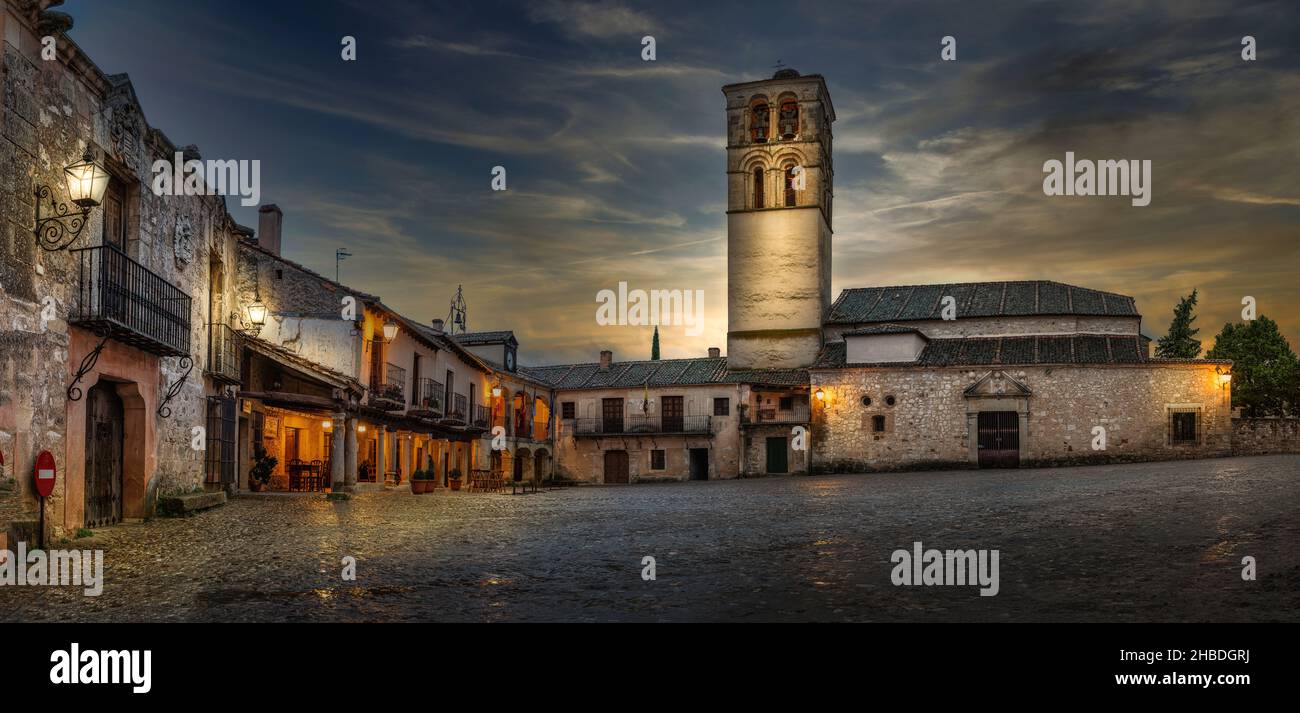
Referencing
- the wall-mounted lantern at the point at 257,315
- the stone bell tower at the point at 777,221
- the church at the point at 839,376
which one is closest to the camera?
the wall-mounted lantern at the point at 257,315

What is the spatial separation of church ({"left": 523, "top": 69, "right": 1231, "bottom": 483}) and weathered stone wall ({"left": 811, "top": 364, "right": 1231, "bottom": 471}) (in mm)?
47

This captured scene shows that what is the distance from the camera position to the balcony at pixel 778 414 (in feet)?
123

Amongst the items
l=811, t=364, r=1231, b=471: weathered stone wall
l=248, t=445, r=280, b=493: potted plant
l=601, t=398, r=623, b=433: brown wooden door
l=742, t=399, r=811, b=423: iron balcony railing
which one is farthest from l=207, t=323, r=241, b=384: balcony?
l=601, t=398, r=623, b=433: brown wooden door

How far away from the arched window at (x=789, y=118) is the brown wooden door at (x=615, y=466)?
15.1m

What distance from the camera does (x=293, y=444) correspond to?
25.7 metres

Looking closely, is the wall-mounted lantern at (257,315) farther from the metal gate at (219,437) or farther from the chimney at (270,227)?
the chimney at (270,227)

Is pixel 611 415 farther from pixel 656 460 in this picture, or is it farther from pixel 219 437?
pixel 219 437

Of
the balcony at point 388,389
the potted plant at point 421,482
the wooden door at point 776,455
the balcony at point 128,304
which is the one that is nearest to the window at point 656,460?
the wooden door at point 776,455

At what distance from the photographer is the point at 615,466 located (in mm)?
41000

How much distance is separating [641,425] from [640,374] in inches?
111

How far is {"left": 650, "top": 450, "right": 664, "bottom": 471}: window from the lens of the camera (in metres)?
40.0

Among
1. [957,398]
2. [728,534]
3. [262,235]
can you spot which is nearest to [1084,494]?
[728,534]
